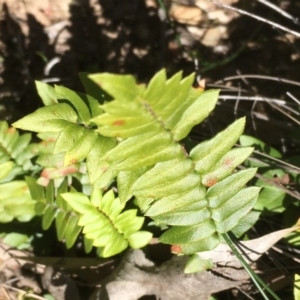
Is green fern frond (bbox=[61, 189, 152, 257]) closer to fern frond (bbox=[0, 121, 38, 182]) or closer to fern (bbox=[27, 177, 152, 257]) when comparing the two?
fern (bbox=[27, 177, 152, 257])

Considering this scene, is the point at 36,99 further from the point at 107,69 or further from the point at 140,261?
the point at 140,261

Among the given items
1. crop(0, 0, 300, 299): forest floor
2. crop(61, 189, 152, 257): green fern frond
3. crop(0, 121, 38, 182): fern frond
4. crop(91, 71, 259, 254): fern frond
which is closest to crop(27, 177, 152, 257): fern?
crop(61, 189, 152, 257): green fern frond

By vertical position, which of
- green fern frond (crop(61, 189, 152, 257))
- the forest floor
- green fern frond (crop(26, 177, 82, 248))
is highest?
the forest floor

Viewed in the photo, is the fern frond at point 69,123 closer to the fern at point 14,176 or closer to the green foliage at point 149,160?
the green foliage at point 149,160

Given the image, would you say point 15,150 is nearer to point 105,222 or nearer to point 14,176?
point 14,176

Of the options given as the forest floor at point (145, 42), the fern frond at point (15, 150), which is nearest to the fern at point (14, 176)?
the fern frond at point (15, 150)

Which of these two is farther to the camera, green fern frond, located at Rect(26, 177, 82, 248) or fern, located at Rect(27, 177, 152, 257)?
green fern frond, located at Rect(26, 177, 82, 248)

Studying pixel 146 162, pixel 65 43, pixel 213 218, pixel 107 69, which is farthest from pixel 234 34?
pixel 146 162

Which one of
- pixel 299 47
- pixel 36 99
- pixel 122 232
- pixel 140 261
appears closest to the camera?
pixel 122 232

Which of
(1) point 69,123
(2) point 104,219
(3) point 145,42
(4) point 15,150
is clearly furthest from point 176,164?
(3) point 145,42
